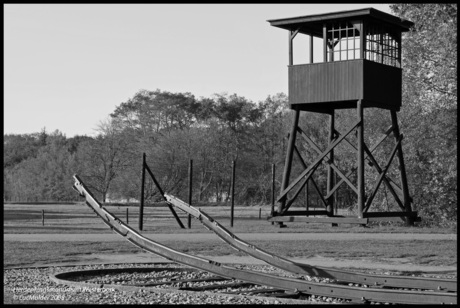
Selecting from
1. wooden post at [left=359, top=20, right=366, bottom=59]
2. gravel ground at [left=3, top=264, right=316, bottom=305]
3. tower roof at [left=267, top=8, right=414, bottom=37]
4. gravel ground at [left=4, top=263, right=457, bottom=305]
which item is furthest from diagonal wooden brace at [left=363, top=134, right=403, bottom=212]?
gravel ground at [left=3, top=264, right=316, bottom=305]

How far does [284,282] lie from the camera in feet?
40.8

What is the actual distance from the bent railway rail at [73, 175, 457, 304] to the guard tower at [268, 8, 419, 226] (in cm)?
1560

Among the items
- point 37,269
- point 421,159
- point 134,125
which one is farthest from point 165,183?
point 37,269

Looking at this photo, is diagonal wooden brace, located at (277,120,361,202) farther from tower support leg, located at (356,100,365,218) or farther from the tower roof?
the tower roof

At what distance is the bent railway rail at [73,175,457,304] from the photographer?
1076 centimetres

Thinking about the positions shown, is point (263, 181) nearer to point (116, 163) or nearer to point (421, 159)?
point (116, 163)

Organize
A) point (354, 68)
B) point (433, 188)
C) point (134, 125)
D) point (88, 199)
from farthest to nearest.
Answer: point (134, 125), point (433, 188), point (354, 68), point (88, 199)

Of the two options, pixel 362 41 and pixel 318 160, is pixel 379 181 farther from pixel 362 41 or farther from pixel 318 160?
pixel 362 41

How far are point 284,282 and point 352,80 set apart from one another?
1707 centimetres

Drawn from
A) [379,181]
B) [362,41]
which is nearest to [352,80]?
[362,41]

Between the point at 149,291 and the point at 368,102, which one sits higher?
the point at 368,102

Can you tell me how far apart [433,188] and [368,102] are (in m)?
7.55

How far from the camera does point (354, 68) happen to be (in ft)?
93.9

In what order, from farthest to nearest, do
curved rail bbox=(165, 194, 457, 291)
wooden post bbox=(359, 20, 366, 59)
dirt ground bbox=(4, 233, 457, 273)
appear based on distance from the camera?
1. wooden post bbox=(359, 20, 366, 59)
2. dirt ground bbox=(4, 233, 457, 273)
3. curved rail bbox=(165, 194, 457, 291)
